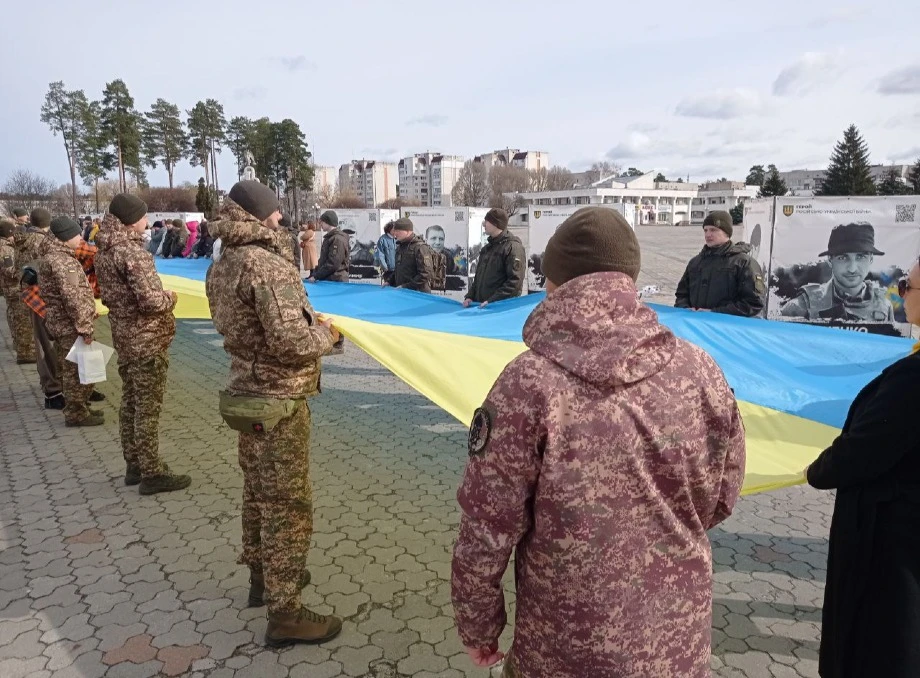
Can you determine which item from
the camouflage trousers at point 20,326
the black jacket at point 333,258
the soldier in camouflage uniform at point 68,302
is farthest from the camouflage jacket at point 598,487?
the camouflage trousers at point 20,326

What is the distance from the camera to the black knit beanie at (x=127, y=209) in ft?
14.0

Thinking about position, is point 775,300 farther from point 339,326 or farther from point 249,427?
point 249,427

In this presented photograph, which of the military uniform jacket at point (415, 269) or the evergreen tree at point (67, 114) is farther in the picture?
the evergreen tree at point (67, 114)

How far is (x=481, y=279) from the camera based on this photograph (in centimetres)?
639

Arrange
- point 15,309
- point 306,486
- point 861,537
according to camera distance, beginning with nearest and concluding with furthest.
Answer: point 861,537, point 306,486, point 15,309

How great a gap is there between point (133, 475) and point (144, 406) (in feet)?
2.08

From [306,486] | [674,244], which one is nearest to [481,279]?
[306,486]

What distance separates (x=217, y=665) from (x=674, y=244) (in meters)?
32.8

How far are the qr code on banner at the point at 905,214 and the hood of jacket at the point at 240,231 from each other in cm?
754

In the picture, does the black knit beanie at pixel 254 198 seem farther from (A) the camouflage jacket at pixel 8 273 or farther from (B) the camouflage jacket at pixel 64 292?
(A) the camouflage jacket at pixel 8 273

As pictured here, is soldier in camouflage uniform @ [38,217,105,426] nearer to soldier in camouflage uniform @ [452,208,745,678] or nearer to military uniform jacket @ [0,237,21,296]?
military uniform jacket @ [0,237,21,296]

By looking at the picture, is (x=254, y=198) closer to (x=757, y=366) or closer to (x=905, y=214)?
(x=757, y=366)

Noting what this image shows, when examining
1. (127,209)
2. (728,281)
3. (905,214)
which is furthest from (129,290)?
(905,214)

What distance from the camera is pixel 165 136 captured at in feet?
152
